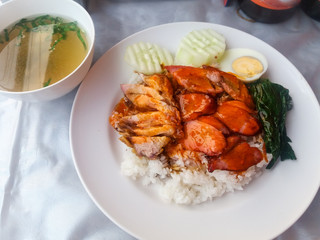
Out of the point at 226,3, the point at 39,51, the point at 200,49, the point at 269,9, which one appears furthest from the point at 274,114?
the point at 39,51

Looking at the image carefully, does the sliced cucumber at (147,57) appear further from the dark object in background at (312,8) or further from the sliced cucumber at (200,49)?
the dark object in background at (312,8)

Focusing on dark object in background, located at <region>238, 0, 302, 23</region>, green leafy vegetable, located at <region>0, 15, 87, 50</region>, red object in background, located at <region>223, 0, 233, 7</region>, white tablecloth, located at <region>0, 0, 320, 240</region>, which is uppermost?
dark object in background, located at <region>238, 0, 302, 23</region>

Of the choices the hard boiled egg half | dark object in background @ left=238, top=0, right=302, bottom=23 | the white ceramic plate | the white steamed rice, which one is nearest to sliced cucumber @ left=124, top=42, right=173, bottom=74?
the white ceramic plate

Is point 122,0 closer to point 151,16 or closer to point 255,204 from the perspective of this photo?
point 151,16

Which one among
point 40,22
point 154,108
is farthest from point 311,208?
point 40,22

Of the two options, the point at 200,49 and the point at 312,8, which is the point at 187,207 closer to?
the point at 200,49

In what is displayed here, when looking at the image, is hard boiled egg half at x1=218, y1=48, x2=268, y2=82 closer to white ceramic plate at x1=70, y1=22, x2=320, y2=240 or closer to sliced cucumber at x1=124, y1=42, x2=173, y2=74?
white ceramic plate at x1=70, y1=22, x2=320, y2=240
